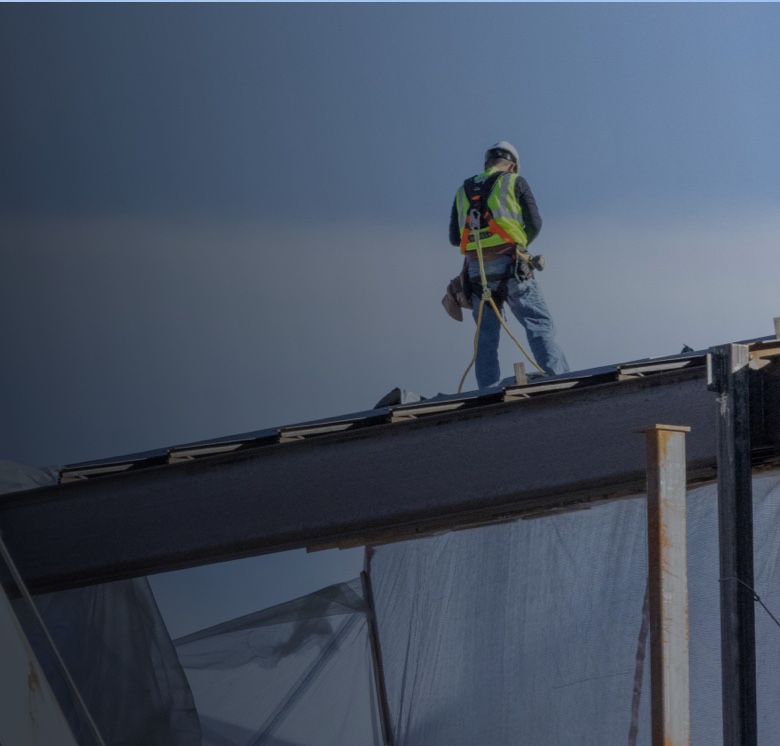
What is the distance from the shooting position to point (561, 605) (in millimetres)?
4605

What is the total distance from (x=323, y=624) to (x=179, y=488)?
226 cm

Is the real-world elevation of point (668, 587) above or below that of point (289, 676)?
above

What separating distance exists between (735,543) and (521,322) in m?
3.38

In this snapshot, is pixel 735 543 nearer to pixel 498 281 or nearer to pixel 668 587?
pixel 668 587

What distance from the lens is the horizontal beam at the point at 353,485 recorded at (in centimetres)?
325

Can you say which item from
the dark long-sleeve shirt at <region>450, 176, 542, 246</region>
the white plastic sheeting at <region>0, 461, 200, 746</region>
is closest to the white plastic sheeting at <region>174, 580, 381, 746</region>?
the white plastic sheeting at <region>0, 461, 200, 746</region>

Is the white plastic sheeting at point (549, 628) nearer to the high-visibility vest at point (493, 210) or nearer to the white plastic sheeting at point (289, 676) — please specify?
the white plastic sheeting at point (289, 676)

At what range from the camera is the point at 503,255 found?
6.22 meters

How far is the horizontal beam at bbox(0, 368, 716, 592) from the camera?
3.25m

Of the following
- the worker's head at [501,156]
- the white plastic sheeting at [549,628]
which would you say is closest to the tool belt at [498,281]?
the worker's head at [501,156]

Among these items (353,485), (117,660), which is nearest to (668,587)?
(353,485)

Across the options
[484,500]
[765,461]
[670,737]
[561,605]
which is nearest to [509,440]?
[484,500]

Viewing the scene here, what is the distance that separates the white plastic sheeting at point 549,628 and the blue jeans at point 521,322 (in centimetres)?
135

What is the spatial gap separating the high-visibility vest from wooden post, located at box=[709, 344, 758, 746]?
325cm
